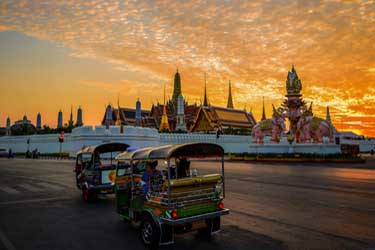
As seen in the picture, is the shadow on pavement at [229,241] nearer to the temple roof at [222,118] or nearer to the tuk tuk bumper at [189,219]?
the tuk tuk bumper at [189,219]

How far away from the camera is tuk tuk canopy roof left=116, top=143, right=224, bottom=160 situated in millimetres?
5801

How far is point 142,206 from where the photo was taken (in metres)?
6.24

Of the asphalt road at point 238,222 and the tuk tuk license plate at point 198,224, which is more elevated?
the tuk tuk license plate at point 198,224

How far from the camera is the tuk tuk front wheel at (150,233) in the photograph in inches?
→ 221

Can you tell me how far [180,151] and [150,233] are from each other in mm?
1572

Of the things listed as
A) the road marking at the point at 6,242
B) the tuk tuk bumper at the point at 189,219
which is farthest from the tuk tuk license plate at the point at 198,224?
the road marking at the point at 6,242

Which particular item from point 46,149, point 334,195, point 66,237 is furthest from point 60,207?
point 46,149

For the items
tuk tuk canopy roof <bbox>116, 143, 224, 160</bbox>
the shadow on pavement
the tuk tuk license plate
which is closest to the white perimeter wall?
the shadow on pavement

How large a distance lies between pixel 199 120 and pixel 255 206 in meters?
55.8

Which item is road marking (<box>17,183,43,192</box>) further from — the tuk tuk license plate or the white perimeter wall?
the white perimeter wall

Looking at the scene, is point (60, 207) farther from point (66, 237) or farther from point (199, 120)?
point (199, 120)

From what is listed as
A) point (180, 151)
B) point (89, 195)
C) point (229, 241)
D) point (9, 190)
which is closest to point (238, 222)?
point (229, 241)

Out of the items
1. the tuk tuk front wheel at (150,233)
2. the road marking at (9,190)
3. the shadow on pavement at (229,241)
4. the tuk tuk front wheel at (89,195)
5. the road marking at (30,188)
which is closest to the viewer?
the tuk tuk front wheel at (150,233)

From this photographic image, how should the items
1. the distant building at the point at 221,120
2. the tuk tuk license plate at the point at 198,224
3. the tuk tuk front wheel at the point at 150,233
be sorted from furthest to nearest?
the distant building at the point at 221,120 < the tuk tuk license plate at the point at 198,224 < the tuk tuk front wheel at the point at 150,233
